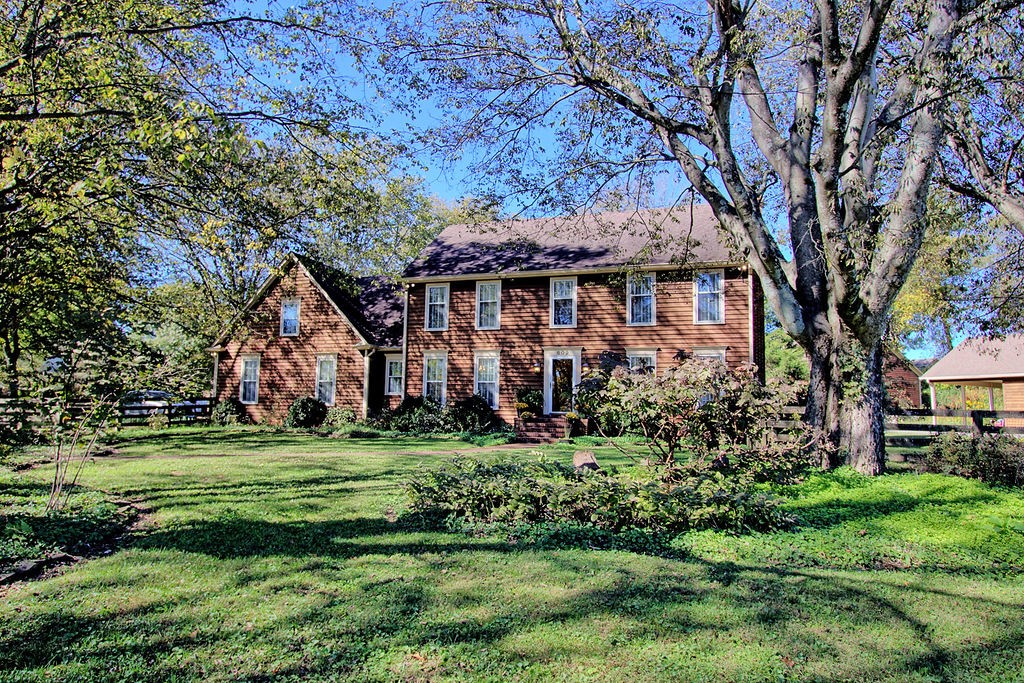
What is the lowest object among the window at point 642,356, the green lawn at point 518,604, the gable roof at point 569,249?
the green lawn at point 518,604

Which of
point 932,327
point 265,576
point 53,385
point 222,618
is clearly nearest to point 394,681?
point 222,618

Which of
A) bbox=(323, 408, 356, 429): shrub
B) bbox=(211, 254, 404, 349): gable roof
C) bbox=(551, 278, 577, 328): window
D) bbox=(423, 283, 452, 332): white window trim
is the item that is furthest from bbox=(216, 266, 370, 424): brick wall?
bbox=(551, 278, 577, 328): window

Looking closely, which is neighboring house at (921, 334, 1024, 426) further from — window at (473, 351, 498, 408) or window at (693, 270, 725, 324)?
window at (473, 351, 498, 408)

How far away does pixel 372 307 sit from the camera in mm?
26359

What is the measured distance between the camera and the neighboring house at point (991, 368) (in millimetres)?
24234

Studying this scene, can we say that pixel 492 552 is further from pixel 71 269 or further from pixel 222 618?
pixel 71 269

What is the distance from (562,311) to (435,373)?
518 cm

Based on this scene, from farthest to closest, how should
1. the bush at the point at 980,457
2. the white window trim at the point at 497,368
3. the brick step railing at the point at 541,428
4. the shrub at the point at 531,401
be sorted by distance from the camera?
the white window trim at the point at 497,368
the shrub at the point at 531,401
the brick step railing at the point at 541,428
the bush at the point at 980,457

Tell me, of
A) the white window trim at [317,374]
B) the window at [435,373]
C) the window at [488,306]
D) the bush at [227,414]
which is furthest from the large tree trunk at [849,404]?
the bush at [227,414]

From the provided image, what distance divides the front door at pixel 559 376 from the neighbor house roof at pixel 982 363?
14945mm

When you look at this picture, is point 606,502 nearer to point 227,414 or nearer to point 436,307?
point 436,307

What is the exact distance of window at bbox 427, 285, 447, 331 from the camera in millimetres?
22359

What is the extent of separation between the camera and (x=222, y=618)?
3969 millimetres

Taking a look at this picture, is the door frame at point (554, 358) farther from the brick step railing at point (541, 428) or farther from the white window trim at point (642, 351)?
the white window trim at point (642, 351)
